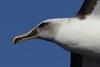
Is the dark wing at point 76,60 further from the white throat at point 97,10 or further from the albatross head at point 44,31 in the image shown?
the white throat at point 97,10

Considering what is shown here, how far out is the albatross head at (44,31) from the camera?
1658cm

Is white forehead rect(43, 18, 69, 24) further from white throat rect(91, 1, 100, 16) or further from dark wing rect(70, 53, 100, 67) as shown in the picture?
dark wing rect(70, 53, 100, 67)

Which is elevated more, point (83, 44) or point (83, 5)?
point (83, 5)

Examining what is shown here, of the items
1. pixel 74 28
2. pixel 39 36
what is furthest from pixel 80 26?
pixel 39 36

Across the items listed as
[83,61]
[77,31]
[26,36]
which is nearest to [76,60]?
[83,61]

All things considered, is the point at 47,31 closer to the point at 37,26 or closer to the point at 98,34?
the point at 37,26

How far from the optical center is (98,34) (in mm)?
16047

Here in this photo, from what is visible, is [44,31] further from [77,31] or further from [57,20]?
[77,31]

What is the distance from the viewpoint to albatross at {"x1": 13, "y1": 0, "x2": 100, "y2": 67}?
16.1m

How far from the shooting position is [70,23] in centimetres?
1645

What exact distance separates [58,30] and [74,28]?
48cm

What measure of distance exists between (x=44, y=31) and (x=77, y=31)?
1.10 m

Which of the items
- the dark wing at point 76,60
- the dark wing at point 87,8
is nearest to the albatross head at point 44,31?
the dark wing at point 87,8

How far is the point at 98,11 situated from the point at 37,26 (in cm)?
188
